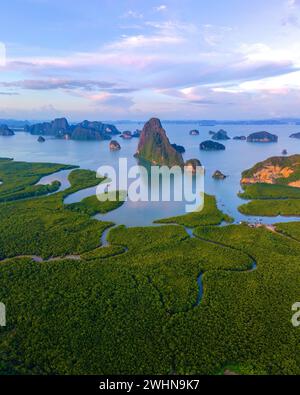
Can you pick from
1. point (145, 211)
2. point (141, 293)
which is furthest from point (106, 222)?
point (141, 293)

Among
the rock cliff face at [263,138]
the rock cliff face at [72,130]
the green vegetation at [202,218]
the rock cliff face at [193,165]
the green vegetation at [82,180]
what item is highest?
the rock cliff face at [72,130]

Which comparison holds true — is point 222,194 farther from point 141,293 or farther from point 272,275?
point 141,293

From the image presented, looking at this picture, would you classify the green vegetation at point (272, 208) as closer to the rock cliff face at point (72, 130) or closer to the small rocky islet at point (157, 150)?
the small rocky islet at point (157, 150)

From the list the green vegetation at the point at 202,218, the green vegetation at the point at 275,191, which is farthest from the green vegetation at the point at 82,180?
the green vegetation at the point at 275,191

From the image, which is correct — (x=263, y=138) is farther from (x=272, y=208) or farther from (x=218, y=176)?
(x=272, y=208)

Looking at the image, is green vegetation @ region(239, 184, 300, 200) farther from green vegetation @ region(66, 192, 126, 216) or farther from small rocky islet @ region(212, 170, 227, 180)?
green vegetation @ region(66, 192, 126, 216)

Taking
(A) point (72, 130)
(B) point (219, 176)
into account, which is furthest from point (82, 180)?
(A) point (72, 130)
